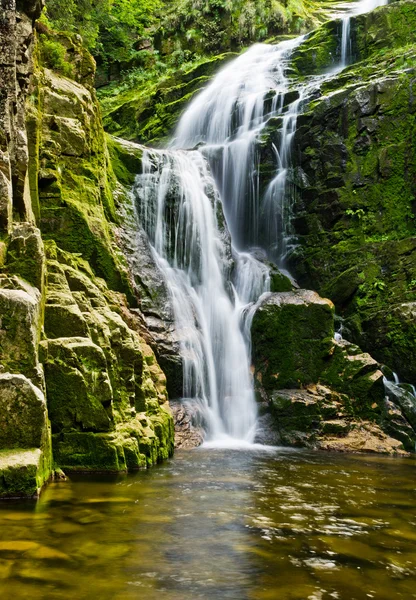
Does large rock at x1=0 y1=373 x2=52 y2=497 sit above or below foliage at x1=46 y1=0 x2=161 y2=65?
below

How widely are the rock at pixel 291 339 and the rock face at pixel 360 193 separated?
2621 millimetres

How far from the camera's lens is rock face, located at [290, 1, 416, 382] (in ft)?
51.9

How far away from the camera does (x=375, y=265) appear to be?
16.1m

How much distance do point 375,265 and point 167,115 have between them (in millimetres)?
11488

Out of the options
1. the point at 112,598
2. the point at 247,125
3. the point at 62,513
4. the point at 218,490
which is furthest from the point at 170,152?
the point at 112,598

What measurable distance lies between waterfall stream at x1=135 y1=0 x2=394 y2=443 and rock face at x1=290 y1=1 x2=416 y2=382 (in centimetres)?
82

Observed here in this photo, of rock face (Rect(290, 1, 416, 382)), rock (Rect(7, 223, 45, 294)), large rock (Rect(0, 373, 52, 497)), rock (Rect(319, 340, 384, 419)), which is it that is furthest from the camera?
rock face (Rect(290, 1, 416, 382))

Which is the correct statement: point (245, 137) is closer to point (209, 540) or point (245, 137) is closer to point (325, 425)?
point (325, 425)

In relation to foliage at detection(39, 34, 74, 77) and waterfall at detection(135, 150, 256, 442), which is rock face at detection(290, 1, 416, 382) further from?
foliage at detection(39, 34, 74, 77)

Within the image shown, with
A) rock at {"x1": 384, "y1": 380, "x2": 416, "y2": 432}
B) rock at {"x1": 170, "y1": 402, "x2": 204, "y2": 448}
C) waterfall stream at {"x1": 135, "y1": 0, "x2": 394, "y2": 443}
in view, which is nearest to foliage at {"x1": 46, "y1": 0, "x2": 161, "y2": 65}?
waterfall stream at {"x1": 135, "y1": 0, "x2": 394, "y2": 443}

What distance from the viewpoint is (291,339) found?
1296 cm

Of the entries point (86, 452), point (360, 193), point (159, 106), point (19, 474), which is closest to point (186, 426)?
point (86, 452)

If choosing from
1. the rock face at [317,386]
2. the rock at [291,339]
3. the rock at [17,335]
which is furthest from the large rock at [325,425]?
the rock at [17,335]

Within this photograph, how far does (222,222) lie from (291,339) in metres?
4.61
